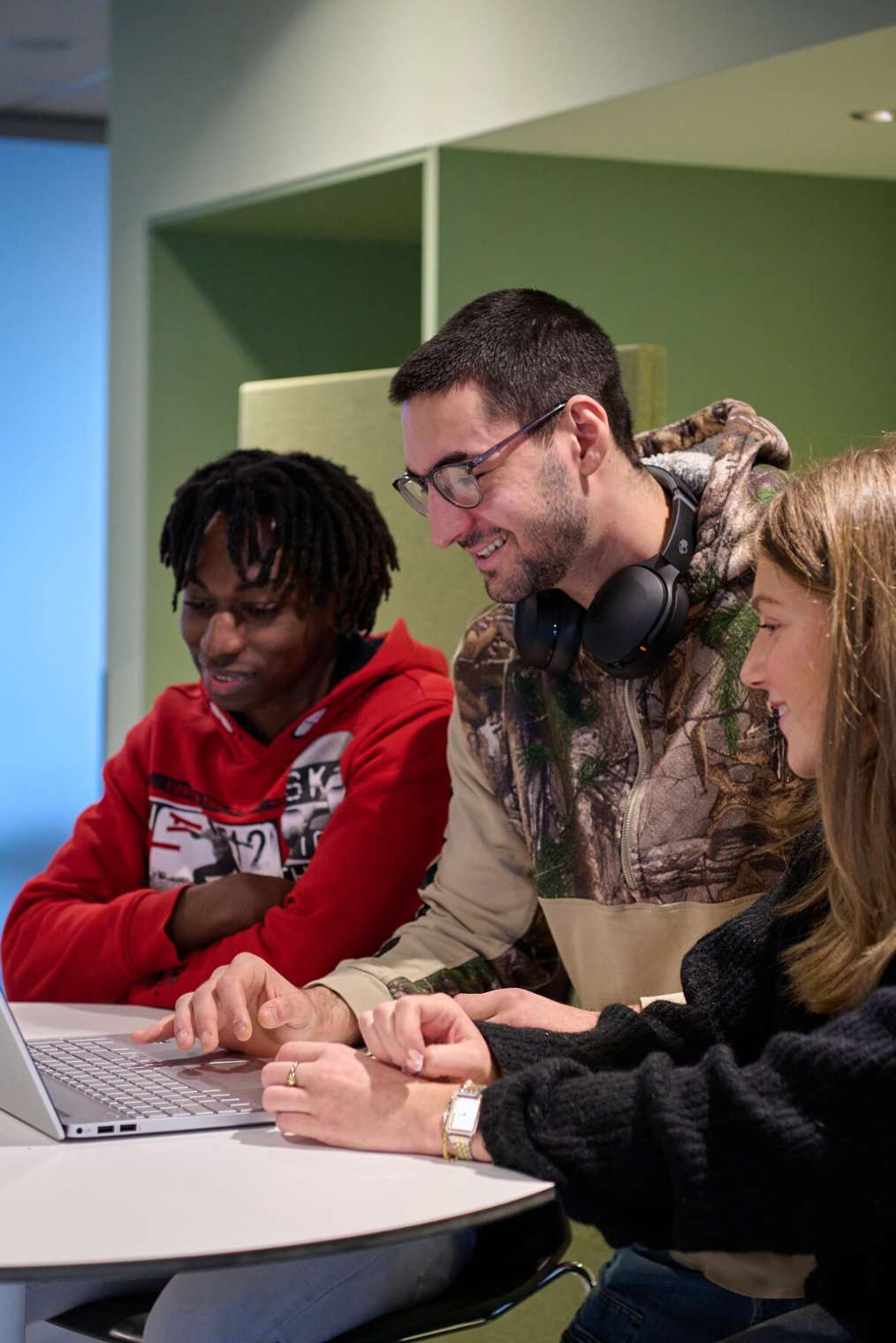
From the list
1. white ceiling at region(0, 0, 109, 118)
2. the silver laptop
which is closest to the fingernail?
the silver laptop

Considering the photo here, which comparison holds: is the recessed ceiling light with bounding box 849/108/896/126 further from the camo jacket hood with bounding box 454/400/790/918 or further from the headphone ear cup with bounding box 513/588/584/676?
the headphone ear cup with bounding box 513/588/584/676

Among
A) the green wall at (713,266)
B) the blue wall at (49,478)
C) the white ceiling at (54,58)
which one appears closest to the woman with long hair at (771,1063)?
the green wall at (713,266)

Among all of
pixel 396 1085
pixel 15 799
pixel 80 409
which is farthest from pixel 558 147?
pixel 15 799

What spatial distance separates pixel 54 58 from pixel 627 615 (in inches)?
177

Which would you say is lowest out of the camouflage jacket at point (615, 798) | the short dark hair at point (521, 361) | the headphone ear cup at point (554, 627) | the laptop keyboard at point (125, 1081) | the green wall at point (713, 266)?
the laptop keyboard at point (125, 1081)

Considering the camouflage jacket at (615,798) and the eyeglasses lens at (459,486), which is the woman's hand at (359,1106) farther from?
the eyeglasses lens at (459,486)

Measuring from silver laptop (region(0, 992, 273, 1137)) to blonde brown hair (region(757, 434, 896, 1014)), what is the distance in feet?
1.58

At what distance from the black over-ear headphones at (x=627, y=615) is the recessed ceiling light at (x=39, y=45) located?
4089mm

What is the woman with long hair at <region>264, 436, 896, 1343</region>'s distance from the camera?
118 cm

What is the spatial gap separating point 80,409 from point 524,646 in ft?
16.4

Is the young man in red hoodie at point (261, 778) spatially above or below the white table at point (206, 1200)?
above

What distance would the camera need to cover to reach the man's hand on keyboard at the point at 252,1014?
1.54 meters

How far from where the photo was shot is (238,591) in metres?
2.20

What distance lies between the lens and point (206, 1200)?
1.20 m
